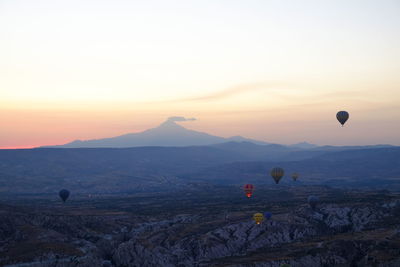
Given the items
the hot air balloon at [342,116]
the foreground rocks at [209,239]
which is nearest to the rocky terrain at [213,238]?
the foreground rocks at [209,239]

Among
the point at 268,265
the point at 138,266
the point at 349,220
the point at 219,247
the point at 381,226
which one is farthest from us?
the point at 349,220

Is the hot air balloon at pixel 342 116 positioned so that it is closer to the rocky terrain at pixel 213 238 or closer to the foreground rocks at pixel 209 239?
the foreground rocks at pixel 209 239

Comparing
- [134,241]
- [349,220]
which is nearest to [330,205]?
[349,220]

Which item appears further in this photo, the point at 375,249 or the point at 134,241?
the point at 134,241

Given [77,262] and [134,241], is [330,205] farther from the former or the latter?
[77,262]

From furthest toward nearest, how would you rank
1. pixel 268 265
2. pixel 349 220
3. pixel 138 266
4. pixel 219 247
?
1. pixel 349 220
2. pixel 219 247
3. pixel 138 266
4. pixel 268 265

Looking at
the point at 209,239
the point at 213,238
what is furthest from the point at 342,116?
the point at 209,239

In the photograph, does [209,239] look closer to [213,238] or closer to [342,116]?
[213,238]
